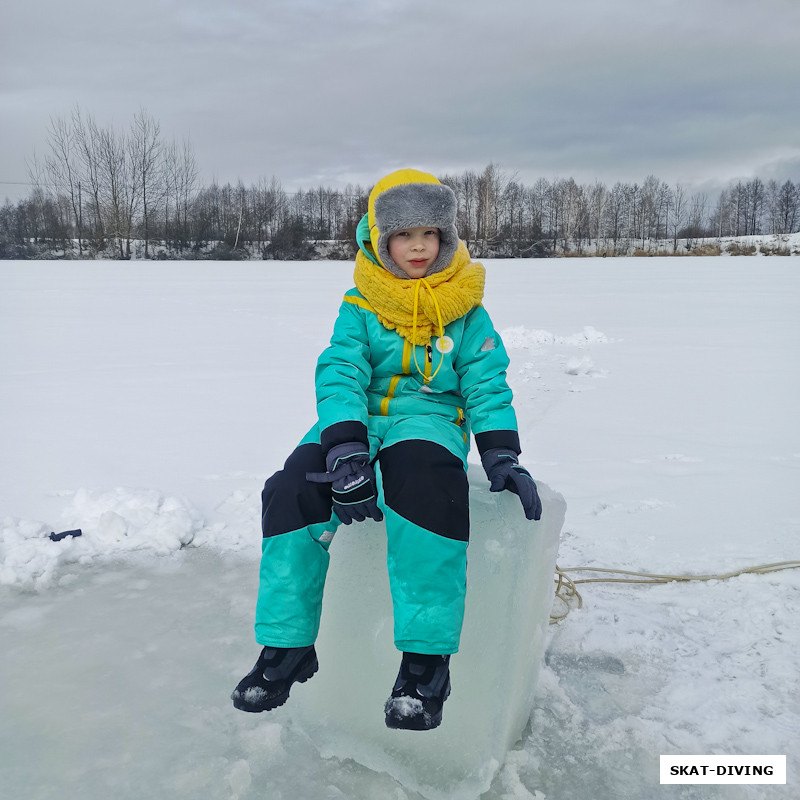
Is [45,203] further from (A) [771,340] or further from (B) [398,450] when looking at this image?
(B) [398,450]

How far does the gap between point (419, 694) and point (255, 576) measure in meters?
1.29

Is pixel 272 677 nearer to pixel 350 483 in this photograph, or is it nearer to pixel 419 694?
pixel 419 694

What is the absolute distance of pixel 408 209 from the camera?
1945 millimetres

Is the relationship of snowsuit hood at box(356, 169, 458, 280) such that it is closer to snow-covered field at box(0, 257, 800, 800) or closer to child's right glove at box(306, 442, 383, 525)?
child's right glove at box(306, 442, 383, 525)

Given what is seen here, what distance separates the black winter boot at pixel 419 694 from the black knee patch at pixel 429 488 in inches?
10.2

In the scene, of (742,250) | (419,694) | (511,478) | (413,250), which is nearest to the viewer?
(419,694)

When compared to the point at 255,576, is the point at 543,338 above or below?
above

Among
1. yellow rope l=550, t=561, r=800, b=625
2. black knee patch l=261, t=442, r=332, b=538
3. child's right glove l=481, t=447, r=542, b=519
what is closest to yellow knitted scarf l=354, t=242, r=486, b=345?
child's right glove l=481, t=447, r=542, b=519

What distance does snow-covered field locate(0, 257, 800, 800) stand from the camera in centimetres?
168

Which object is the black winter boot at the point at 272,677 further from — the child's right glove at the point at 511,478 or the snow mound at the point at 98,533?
the snow mound at the point at 98,533

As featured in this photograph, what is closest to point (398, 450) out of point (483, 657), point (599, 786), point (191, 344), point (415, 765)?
point (483, 657)

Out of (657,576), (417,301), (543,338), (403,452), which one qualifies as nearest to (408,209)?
(417,301)

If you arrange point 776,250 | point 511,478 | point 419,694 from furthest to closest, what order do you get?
point 776,250, point 511,478, point 419,694

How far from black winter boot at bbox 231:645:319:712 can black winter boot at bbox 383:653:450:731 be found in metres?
0.23
